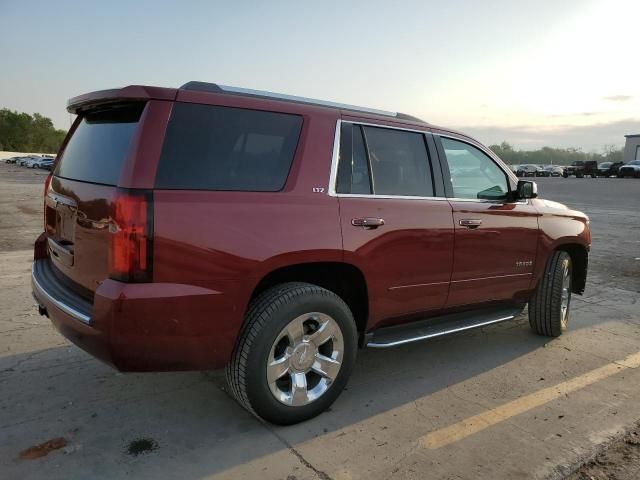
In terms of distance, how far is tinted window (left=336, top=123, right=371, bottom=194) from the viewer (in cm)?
326

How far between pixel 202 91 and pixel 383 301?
1731 mm

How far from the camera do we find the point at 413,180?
3.71 metres

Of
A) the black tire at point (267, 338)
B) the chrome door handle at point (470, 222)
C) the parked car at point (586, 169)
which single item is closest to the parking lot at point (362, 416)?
the black tire at point (267, 338)

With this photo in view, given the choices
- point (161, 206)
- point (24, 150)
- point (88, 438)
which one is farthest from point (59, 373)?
point (24, 150)

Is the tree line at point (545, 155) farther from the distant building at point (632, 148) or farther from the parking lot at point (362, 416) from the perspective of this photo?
the parking lot at point (362, 416)

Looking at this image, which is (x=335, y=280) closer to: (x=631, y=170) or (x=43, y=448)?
(x=43, y=448)

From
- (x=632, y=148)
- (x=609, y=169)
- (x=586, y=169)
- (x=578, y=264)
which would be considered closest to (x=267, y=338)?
(x=578, y=264)

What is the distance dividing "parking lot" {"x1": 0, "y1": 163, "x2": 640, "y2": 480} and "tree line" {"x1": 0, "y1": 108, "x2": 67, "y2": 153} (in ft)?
346

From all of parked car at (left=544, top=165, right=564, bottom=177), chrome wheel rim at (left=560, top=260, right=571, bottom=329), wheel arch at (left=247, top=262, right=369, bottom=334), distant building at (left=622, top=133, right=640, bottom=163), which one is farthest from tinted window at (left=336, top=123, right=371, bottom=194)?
distant building at (left=622, top=133, right=640, bottom=163)

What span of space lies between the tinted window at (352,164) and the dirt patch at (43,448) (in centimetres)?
212

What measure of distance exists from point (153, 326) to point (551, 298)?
11.9 ft

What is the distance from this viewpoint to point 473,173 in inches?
167

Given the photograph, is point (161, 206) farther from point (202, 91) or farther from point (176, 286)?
point (202, 91)

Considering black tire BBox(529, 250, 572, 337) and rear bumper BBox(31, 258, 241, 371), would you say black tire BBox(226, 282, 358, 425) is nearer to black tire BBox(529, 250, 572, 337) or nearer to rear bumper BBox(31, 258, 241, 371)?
rear bumper BBox(31, 258, 241, 371)
